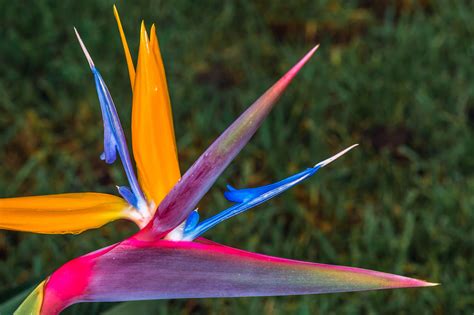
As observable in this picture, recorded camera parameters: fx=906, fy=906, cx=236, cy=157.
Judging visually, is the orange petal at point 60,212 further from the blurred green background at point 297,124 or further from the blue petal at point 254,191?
the blurred green background at point 297,124

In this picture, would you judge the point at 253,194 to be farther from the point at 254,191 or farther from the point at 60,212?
the point at 60,212

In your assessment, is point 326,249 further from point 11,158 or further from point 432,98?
point 11,158

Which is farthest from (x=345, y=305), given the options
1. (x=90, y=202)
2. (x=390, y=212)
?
(x=90, y=202)

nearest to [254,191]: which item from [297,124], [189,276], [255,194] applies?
[255,194]

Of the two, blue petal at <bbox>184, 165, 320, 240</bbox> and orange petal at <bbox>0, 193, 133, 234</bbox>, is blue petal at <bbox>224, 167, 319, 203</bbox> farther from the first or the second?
orange petal at <bbox>0, 193, 133, 234</bbox>

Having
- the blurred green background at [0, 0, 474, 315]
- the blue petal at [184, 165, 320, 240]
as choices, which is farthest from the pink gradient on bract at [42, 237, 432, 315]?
the blurred green background at [0, 0, 474, 315]

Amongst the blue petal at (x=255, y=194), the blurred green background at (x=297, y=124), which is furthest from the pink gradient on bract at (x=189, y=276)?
the blurred green background at (x=297, y=124)
